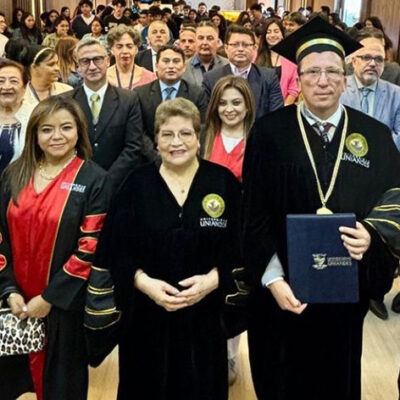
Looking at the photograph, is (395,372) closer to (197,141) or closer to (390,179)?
(390,179)

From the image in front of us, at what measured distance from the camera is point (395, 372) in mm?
3771

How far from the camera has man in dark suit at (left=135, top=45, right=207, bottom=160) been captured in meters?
4.41

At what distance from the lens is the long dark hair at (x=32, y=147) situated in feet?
8.93

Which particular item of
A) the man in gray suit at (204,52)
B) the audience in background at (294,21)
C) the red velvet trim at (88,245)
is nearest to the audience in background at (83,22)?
the audience in background at (294,21)

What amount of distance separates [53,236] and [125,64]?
109 inches

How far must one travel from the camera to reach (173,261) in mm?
2514

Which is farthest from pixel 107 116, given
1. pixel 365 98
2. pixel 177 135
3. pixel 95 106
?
pixel 365 98

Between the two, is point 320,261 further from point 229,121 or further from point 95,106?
point 95,106

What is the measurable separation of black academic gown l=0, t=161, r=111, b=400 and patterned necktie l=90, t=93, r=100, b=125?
1.28 meters

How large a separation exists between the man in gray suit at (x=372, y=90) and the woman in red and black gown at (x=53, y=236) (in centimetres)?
230

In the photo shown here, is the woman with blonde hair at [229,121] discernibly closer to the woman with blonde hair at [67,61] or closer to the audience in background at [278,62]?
the audience in background at [278,62]

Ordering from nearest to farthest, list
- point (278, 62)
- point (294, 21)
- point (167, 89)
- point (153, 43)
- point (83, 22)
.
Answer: point (167, 89), point (278, 62), point (153, 43), point (294, 21), point (83, 22)

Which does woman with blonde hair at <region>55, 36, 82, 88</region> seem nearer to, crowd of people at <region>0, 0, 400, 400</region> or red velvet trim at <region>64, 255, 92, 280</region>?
crowd of people at <region>0, 0, 400, 400</region>

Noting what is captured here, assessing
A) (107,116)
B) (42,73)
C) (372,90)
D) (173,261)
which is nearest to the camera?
(173,261)
